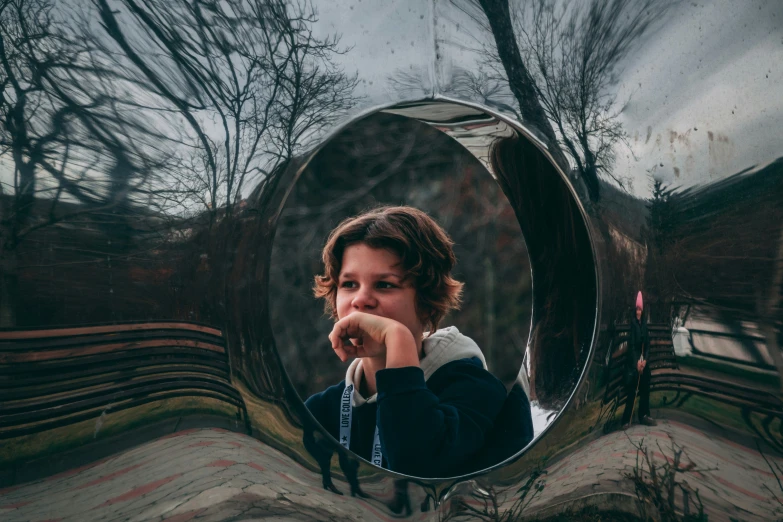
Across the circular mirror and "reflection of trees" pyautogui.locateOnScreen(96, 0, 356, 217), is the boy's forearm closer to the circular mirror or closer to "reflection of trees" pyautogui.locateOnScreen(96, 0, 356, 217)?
"reflection of trees" pyautogui.locateOnScreen(96, 0, 356, 217)

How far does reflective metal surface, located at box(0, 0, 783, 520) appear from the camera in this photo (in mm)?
615

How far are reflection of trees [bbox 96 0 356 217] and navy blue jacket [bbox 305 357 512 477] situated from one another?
39 cm

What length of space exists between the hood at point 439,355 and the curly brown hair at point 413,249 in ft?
0.31

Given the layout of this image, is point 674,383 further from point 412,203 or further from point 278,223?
point 412,203

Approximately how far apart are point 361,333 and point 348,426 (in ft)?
0.86

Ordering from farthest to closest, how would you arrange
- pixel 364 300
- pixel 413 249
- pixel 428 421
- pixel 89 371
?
pixel 413 249 < pixel 364 300 < pixel 428 421 < pixel 89 371

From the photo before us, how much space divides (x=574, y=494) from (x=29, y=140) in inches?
26.6

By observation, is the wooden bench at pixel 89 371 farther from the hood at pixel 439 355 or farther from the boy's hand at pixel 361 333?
the hood at pixel 439 355

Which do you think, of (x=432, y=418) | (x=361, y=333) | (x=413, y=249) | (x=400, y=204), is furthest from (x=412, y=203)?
(x=432, y=418)

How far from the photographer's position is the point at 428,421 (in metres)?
0.93

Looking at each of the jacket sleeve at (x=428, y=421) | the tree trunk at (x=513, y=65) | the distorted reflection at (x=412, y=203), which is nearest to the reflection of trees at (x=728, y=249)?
the tree trunk at (x=513, y=65)

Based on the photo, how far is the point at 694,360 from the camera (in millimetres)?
757

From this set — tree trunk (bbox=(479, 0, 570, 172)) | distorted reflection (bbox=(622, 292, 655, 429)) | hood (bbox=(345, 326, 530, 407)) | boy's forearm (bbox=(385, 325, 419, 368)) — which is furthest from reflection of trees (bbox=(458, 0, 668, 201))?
hood (bbox=(345, 326, 530, 407))

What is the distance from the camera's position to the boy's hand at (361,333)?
100 cm
